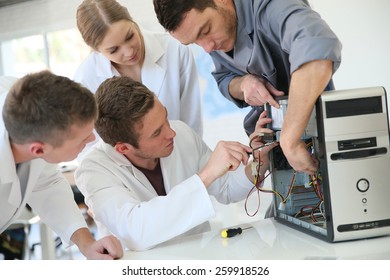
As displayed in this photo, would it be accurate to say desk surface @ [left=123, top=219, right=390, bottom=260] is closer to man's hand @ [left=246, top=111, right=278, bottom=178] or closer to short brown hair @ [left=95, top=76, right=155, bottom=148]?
man's hand @ [left=246, top=111, right=278, bottom=178]

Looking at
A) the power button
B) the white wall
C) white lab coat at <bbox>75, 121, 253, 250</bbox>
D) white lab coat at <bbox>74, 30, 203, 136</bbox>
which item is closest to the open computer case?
the power button

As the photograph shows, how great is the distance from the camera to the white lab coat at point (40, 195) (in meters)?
1.24

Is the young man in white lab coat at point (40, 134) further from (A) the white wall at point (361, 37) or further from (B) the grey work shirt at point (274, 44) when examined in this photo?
(A) the white wall at point (361, 37)

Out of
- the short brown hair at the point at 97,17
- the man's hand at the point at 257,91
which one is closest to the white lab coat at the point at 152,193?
the man's hand at the point at 257,91

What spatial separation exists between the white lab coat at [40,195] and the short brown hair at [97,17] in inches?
15.2

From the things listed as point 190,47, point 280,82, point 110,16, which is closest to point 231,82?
point 280,82

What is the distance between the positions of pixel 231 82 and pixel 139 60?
0.33 m

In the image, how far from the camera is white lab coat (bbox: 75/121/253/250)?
120 centimetres

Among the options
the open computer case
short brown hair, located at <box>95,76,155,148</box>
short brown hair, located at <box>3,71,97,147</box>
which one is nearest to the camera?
the open computer case

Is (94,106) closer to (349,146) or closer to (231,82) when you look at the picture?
(231,82)

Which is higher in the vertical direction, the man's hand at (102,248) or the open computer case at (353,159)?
the open computer case at (353,159)

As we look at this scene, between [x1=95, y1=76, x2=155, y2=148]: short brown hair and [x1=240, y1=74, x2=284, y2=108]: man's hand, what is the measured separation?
0.25 meters

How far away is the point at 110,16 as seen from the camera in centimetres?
151

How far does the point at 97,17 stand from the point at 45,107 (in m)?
0.48
